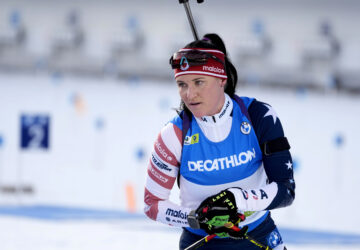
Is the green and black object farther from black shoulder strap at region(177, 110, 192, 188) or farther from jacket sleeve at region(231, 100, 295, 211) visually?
black shoulder strap at region(177, 110, 192, 188)

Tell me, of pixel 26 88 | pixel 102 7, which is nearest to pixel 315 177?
pixel 26 88

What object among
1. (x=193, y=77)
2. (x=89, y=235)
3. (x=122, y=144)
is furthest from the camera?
(x=122, y=144)

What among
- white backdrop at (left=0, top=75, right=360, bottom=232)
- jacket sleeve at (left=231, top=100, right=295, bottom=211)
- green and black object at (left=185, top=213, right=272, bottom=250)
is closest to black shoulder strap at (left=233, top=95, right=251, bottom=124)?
jacket sleeve at (left=231, top=100, right=295, bottom=211)

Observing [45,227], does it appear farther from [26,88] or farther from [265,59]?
[265,59]

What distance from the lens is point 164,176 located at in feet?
6.73

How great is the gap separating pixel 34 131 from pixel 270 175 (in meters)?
4.50

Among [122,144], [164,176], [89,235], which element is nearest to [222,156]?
[164,176]

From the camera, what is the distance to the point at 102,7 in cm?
1345

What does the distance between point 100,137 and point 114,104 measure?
1.69 meters

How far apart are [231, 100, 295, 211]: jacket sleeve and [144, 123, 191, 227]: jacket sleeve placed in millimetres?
255

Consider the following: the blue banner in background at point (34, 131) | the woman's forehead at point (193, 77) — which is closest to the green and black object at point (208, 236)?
the woman's forehead at point (193, 77)

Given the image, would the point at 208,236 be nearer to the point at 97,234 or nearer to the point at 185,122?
the point at 185,122

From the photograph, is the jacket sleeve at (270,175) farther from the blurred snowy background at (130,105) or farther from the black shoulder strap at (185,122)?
the blurred snowy background at (130,105)

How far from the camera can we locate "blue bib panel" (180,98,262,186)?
6.53 feet
